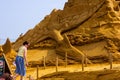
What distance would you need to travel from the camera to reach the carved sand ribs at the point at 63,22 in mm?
24406

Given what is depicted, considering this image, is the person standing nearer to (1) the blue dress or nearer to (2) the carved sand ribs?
(1) the blue dress

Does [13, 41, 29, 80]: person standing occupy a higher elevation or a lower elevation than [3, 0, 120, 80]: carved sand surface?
lower

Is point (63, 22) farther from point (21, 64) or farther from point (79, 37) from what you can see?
A: point (21, 64)

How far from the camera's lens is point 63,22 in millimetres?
25547

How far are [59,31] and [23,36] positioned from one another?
4778 millimetres

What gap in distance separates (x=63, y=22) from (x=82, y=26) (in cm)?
173

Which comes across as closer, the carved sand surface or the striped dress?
the striped dress

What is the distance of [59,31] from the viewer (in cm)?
2466

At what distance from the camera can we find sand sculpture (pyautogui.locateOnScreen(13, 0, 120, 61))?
2284cm

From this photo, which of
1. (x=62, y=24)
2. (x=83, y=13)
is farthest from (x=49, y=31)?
(x=83, y=13)

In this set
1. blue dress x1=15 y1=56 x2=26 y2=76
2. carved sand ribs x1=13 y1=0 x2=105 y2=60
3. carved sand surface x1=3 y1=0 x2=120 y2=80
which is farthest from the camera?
carved sand ribs x1=13 y1=0 x2=105 y2=60

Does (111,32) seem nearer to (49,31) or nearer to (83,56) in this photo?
(83,56)

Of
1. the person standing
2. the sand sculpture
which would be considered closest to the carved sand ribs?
the sand sculpture

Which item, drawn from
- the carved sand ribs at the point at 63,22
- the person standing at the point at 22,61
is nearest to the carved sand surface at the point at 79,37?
the carved sand ribs at the point at 63,22
